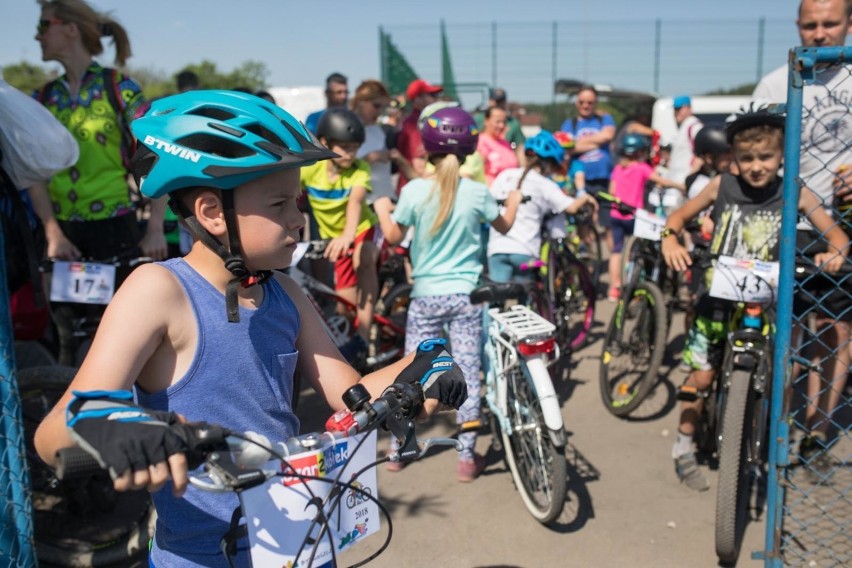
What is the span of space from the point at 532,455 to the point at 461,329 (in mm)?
820

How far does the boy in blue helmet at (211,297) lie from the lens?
62.1 inches

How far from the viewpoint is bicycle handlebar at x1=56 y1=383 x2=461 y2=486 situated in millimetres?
1236

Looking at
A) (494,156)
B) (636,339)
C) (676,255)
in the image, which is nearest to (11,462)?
(676,255)

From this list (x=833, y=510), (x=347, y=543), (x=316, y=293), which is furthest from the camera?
(x=316, y=293)

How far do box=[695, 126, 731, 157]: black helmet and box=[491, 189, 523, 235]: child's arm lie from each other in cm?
238

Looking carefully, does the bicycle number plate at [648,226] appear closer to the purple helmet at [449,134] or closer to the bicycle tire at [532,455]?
the purple helmet at [449,134]

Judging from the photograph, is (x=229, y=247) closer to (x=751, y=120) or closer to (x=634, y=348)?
(x=751, y=120)

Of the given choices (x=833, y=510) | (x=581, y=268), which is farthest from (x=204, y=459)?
(x=581, y=268)

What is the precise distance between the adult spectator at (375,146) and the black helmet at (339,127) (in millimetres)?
1082

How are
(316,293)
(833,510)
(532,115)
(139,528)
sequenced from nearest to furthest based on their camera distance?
1. (139,528)
2. (833,510)
3. (316,293)
4. (532,115)

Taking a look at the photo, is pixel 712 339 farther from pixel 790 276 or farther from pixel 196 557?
pixel 196 557

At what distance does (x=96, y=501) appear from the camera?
357cm

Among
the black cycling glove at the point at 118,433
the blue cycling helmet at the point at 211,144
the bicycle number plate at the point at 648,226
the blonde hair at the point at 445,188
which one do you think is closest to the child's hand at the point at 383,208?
the blonde hair at the point at 445,188

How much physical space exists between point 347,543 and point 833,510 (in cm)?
329
